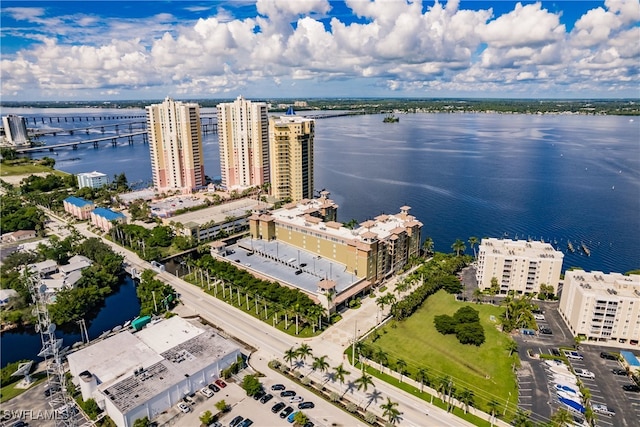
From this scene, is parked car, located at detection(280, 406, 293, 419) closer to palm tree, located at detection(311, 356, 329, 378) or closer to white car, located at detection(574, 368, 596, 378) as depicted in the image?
palm tree, located at detection(311, 356, 329, 378)

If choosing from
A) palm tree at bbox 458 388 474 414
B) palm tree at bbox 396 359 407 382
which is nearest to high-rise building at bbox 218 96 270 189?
palm tree at bbox 396 359 407 382

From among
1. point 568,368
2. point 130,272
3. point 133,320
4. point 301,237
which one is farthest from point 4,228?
point 568,368

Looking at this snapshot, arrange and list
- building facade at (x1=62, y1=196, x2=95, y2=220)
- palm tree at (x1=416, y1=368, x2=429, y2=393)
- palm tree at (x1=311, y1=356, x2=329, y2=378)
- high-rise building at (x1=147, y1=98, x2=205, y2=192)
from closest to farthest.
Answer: palm tree at (x1=416, y1=368, x2=429, y2=393)
palm tree at (x1=311, y1=356, x2=329, y2=378)
building facade at (x1=62, y1=196, x2=95, y2=220)
high-rise building at (x1=147, y1=98, x2=205, y2=192)

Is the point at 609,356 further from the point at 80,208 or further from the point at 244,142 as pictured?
the point at 80,208

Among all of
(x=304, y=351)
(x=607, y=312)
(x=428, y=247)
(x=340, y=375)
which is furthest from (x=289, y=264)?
→ (x=607, y=312)

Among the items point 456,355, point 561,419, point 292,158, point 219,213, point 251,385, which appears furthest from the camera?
point 292,158
